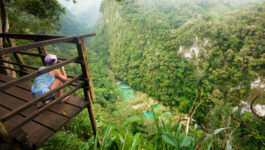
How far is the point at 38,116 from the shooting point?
5.33 ft

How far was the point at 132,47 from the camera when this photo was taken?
34.2 metres

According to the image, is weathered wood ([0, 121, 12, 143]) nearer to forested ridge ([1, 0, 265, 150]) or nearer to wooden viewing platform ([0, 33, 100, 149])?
wooden viewing platform ([0, 33, 100, 149])

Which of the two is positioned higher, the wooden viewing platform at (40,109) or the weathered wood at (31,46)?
the weathered wood at (31,46)

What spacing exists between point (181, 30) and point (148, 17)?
12.4 metres

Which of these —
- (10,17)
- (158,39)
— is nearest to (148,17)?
(158,39)

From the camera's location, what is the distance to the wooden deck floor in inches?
55.0

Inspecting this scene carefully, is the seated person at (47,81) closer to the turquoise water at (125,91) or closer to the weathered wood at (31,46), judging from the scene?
the weathered wood at (31,46)

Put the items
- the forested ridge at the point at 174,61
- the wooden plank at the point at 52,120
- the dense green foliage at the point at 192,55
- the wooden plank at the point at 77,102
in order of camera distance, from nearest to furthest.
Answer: the wooden plank at the point at 52,120 < the wooden plank at the point at 77,102 < the forested ridge at the point at 174,61 < the dense green foliage at the point at 192,55

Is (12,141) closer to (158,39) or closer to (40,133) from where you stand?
(40,133)

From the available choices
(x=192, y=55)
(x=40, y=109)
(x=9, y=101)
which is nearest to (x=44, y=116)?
(x=40, y=109)

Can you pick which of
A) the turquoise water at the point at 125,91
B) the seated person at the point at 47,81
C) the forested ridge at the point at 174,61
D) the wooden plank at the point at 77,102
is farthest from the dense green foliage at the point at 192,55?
the seated person at the point at 47,81

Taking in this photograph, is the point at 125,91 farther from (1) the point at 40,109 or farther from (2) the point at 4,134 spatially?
(2) the point at 4,134

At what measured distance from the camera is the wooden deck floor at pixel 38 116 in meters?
1.40

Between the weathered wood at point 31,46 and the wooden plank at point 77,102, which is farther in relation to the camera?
the wooden plank at point 77,102
